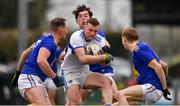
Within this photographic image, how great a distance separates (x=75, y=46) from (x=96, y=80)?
2.58 ft

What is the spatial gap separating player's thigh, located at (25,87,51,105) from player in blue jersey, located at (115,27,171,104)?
134 cm

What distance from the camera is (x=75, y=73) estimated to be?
49.9 ft

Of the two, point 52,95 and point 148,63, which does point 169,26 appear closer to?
point 52,95

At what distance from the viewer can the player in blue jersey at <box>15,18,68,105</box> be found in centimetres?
1470

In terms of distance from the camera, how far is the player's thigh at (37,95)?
14.7m

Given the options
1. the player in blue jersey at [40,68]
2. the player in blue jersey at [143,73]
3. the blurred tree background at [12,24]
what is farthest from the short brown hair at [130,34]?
the blurred tree background at [12,24]

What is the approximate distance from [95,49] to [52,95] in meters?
3.57

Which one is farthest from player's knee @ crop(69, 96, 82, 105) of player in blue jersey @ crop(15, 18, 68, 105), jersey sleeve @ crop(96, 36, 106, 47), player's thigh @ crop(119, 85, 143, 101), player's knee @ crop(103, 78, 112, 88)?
jersey sleeve @ crop(96, 36, 106, 47)

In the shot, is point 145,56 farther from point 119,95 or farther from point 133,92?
point 119,95

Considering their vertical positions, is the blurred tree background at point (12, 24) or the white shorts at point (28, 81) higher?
the white shorts at point (28, 81)

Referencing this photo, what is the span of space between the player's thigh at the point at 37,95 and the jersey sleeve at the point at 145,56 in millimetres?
1797

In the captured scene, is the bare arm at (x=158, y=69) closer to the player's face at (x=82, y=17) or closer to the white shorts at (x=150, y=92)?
the white shorts at (x=150, y=92)

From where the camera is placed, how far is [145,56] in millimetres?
14648

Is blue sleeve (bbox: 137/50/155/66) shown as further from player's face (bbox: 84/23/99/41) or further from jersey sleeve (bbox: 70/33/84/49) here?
jersey sleeve (bbox: 70/33/84/49)
